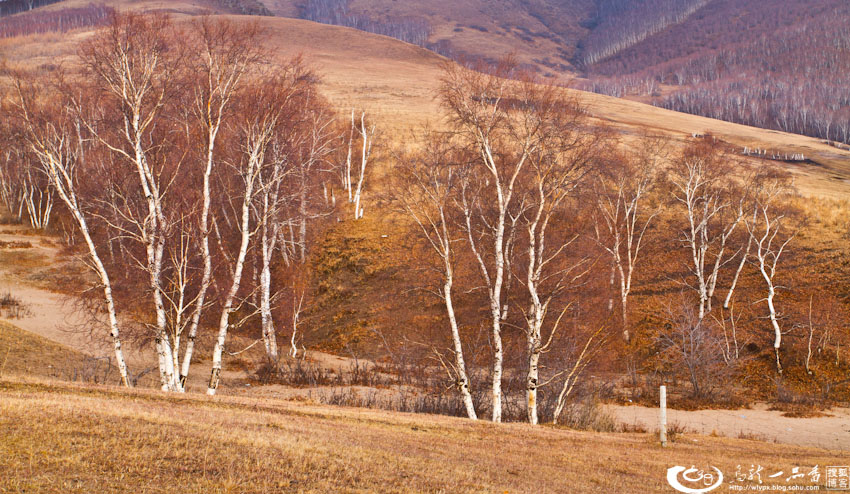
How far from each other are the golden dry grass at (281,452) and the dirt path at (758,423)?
22.7 feet

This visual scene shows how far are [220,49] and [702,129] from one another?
81.7 meters

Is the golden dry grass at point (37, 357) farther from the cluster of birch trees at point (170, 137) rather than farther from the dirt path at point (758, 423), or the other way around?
the dirt path at point (758, 423)

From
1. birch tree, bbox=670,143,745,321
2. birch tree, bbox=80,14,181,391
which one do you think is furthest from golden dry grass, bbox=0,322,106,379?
birch tree, bbox=670,143,745,321

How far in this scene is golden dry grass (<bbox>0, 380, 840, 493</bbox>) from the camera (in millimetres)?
8312

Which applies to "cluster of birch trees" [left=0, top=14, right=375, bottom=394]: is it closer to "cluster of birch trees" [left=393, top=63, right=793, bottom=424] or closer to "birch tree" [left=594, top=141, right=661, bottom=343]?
"cluster of birch trees" [left=393, top=63, right=793, bottom=424]

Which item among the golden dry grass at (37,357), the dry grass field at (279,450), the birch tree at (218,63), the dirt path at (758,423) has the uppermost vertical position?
the birch tree at (218,63)

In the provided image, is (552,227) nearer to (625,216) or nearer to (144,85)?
(625,216)

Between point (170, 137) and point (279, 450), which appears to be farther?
point (170, 137)

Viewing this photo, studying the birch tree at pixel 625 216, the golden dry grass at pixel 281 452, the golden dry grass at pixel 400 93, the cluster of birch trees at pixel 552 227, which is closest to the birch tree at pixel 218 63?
the cluster of birch trees at pixel 552 227

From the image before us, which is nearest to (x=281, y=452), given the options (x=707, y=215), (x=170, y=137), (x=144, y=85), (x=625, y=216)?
(x=144, y=85)

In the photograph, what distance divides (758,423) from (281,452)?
2376 centimetres

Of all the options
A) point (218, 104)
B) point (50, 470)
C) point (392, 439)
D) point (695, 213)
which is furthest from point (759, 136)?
point (50, 470)

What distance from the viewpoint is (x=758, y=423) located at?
2588 centimetres

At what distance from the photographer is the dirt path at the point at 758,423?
2277 cm
